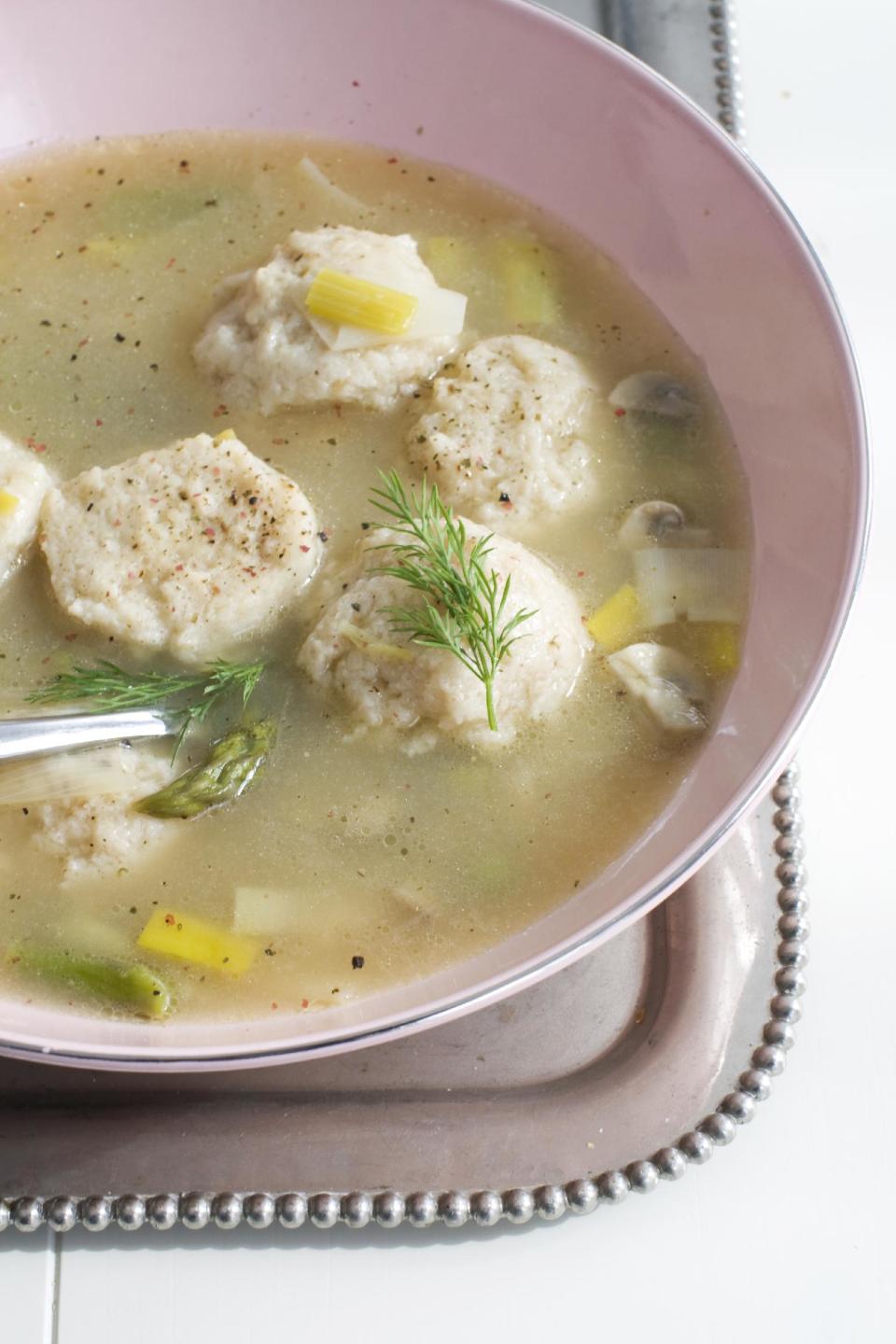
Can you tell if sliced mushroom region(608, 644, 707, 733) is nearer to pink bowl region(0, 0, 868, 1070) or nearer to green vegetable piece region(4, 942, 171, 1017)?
pink bowl region(0, 0, 868, 1070)

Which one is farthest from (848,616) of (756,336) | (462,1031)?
(462,1031)

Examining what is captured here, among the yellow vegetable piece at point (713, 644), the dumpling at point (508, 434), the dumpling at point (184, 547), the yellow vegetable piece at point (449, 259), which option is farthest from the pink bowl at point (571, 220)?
the dumpling at point (184, 547)

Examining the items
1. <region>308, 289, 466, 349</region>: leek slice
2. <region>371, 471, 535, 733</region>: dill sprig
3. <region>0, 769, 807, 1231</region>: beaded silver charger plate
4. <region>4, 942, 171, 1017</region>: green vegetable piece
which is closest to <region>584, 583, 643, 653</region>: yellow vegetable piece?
Result: <region>371, 471, 535, 733</region>: dill sprig

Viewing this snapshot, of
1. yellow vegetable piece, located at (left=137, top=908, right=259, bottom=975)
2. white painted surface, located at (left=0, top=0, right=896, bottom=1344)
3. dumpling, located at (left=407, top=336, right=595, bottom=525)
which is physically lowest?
white painted surface, located at (left=0, top=0, right=896, bottom=1344)

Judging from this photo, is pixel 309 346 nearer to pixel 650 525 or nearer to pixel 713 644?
pixel 650 525

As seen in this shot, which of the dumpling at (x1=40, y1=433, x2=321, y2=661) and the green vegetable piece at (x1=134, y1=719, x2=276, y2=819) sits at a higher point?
the dumpling at (x1=40, y1=433, x2=321, y2=661)

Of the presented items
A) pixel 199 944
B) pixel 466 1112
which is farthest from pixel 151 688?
pixel 466 1112

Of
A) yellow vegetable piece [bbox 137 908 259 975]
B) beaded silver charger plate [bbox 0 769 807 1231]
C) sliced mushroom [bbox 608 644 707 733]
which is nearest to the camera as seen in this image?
beaded silver charger plate [bbox 0 769 807 1231]

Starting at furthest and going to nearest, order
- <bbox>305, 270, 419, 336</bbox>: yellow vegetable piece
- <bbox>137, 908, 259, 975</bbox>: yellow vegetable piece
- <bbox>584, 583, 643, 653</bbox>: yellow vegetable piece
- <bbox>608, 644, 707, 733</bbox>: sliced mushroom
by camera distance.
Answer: <bbox>305, 270, 419, 336</bbox>: yellow vegetable piece
<bbox>584, 583, 643, 653</bbox>: yellow vegetable piece
<bbox>608, 644, 707, 733</bbox>: sliced mushroom
<bbox>137, 908, 259, 975</bbox>: yellow vegetable piece

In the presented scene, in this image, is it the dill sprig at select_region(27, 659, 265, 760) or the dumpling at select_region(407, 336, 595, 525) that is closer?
the dill sprig at select_region(27, 659, 265, 760)
